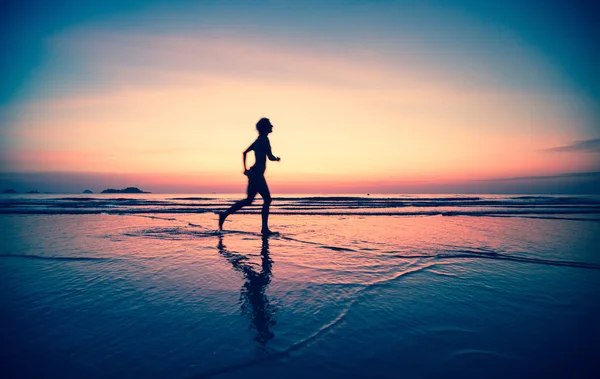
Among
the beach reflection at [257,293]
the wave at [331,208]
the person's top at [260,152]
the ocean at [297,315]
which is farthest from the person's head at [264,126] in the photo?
the wave at [331,208]

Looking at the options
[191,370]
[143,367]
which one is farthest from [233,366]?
[143,367]

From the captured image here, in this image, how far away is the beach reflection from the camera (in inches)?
77.3

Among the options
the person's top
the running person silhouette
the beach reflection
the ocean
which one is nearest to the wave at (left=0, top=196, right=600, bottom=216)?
the running person silhouette

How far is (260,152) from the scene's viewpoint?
6.89 metres

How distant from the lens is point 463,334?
190 centimetres

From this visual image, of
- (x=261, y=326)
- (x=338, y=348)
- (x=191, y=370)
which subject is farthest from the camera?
(x=261, y=326)

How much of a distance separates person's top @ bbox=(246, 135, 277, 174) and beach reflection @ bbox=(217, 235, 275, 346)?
2.77 meters

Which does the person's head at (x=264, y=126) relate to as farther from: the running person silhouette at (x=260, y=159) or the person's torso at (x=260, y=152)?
the person's torso at (x=260, y=152)

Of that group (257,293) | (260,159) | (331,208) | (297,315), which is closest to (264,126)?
(260,159)

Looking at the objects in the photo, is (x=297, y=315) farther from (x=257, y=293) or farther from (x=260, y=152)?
(x=260, y=152)

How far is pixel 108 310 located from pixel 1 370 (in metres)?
0.81

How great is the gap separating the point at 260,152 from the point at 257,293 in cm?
467

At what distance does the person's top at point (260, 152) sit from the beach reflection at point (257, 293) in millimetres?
2768

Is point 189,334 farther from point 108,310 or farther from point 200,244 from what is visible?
point 200,244
